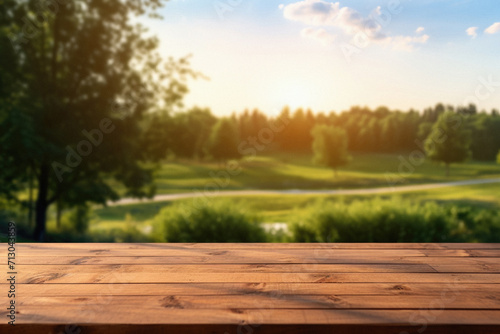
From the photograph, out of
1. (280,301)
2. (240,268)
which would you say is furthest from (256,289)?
(240,268)

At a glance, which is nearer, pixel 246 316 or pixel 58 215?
pixel 246 316

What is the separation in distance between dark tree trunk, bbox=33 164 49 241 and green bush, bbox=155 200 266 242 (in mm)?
A: 2229

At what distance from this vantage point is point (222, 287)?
1.15 m

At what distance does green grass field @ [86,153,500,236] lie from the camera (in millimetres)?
5789

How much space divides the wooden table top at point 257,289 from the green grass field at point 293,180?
4.08 metres

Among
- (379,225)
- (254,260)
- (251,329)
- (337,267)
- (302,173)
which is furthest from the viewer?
(302,173)

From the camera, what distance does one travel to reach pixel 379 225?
4.62 metres

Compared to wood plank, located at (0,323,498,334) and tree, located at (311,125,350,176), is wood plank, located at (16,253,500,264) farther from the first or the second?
tree, located at (311,125,350,176)

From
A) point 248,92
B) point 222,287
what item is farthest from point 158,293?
point 248,92

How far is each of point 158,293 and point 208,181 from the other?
17.6ft

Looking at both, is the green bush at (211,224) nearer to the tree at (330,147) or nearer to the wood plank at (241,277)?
the tree at (330,147)

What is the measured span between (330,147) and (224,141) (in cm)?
165

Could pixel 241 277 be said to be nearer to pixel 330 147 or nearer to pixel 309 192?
pixel 330 147

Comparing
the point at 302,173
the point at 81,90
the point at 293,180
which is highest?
the point at 81,90
